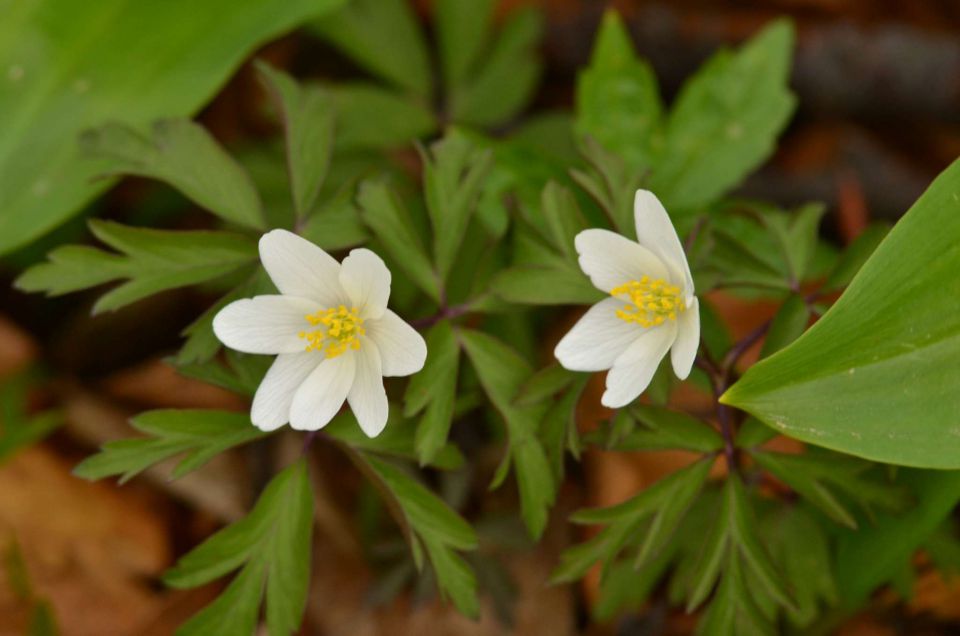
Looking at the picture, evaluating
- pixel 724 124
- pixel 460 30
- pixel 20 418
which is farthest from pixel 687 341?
pixel 20 418

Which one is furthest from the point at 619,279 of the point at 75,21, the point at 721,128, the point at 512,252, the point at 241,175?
the point at 75,21

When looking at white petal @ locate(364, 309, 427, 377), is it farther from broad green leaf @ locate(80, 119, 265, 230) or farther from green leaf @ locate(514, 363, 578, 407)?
broad green leaf @ locate(80, 119, 265, 230)

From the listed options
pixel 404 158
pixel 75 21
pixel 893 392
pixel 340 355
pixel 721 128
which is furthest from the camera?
pixel 404 158

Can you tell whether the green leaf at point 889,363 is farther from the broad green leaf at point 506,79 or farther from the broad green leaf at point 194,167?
the broad green leaf at point 506,79

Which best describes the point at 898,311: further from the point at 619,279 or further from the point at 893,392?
the point at 619,279

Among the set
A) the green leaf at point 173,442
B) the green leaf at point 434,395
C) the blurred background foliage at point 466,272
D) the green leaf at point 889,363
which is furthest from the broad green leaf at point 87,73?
the green leaf at point 889,363

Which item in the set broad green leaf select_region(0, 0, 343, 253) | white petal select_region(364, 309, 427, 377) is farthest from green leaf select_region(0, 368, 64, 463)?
white petal select_region(364, 309, 427, 377)
